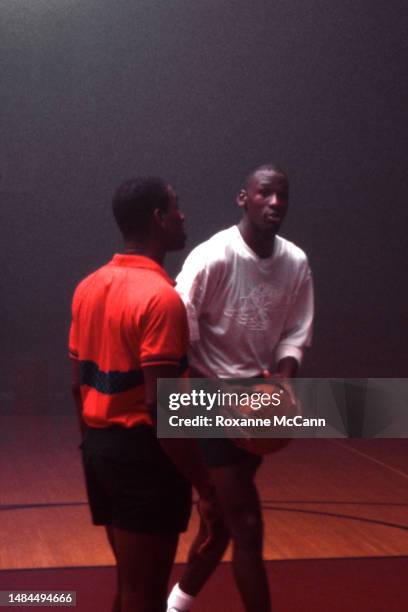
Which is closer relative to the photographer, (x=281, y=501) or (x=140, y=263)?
(x=140, y=263)

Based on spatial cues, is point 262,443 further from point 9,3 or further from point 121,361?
point 9,3

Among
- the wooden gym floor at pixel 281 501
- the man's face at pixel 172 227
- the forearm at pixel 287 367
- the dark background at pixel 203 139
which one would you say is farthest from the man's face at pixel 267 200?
the dark background at pixel 203 139

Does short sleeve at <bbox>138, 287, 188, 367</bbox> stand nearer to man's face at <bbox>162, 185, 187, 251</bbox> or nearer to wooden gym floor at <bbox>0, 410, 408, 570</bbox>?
man's face at <bbox>162, 185, 187, 251</bbox>

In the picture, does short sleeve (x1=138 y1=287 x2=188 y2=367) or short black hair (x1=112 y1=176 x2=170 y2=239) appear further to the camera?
short black hair (x1=112 y1=176 x2=170 y2=239)

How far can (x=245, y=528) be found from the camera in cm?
305

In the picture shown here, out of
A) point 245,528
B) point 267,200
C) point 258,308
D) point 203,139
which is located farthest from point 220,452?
point 203,139

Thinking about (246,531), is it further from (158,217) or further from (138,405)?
(158,217)

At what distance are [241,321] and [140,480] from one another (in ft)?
3.31

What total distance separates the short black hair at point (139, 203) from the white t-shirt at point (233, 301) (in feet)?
2.36

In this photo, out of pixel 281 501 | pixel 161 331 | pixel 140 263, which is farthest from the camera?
pixel 281 501

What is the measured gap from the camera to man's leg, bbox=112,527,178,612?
7.57ft

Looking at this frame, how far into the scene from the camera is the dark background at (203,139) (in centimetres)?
885

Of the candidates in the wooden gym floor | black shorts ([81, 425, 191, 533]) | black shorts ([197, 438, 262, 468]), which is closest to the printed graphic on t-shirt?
black shorts ([197, 438, 262, 468])

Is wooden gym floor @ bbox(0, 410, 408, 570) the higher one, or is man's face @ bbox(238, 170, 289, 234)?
man's face @ bbox(238, 170, 289, 234)
